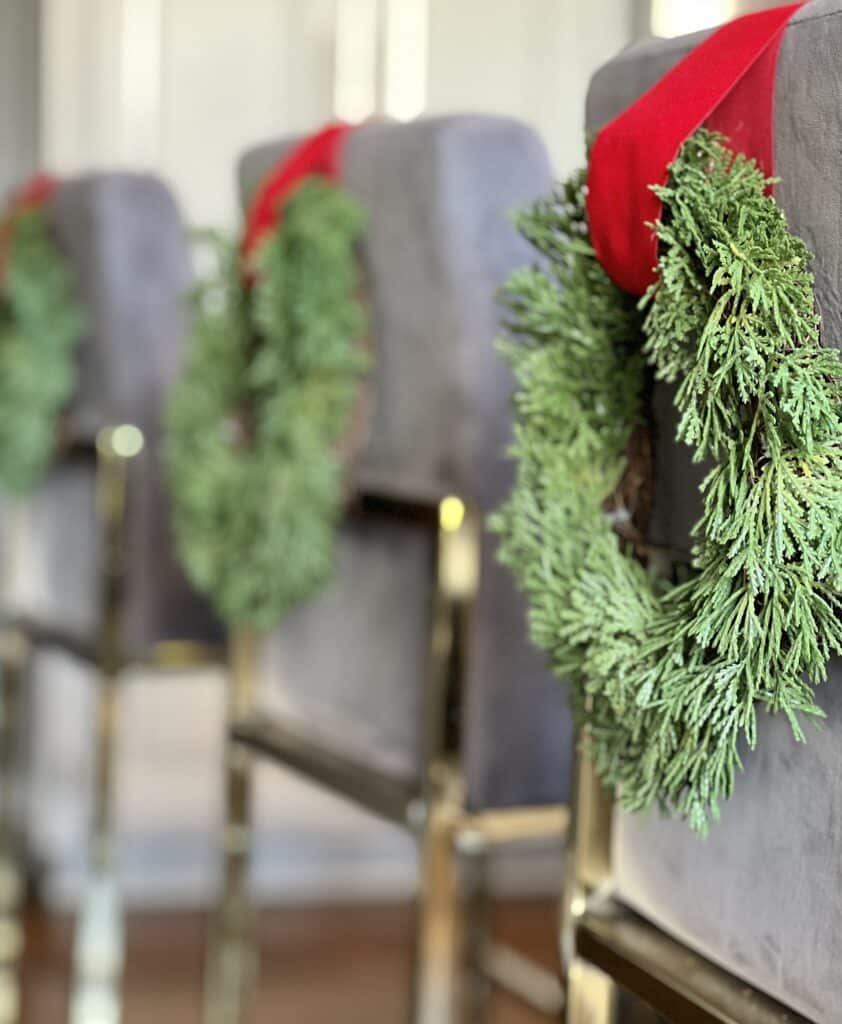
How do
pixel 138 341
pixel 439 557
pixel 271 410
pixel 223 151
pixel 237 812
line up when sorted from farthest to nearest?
1. pixel 223 151
2. pixel 138 341
3. pixel 237 812
4. pixel 271 410
5. pixel 439 557

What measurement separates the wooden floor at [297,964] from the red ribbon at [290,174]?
38.4 inches

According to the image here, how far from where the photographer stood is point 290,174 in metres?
1.43

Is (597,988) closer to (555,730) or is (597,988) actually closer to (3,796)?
(555,730)

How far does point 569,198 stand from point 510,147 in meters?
0.43

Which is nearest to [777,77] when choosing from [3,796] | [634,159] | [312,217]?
[634,159]

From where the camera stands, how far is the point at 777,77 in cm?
69

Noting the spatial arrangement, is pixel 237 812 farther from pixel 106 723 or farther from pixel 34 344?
pixel 34 344

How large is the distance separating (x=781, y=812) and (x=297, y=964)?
1543 mm

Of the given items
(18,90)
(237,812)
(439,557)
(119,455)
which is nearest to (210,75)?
(18,90)

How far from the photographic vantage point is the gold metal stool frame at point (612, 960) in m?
0.78

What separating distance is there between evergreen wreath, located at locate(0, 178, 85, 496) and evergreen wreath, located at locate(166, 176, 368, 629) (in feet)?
1.46

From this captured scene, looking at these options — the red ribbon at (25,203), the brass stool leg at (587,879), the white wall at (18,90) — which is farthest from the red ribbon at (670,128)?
the white wall at (18,90)

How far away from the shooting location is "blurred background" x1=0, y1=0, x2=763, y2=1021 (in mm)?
2273

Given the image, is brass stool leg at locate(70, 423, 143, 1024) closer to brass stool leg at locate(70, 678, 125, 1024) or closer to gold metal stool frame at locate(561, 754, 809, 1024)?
brass stool leg at locate(70, 678, 125, 1024)
